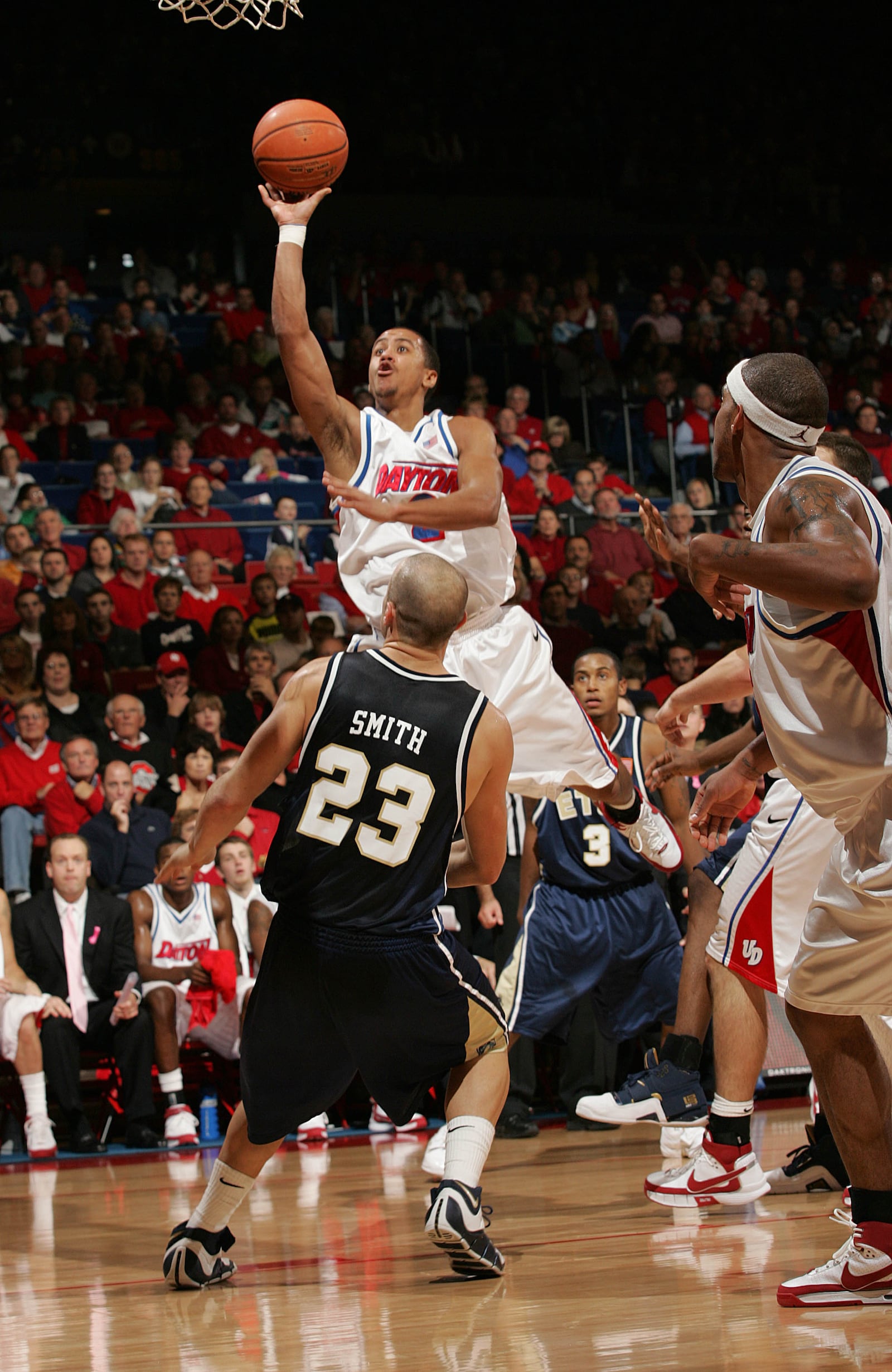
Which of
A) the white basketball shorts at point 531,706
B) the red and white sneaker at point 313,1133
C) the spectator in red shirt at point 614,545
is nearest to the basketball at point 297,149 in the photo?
the white basketball shorts at point 531,706

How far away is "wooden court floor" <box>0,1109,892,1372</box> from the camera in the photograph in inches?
118

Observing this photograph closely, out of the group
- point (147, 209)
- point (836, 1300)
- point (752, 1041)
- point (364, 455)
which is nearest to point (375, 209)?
point (147, 209)

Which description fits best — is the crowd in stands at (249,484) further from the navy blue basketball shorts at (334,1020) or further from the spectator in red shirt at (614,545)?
the navy blue basketball shorts at (334,1020)

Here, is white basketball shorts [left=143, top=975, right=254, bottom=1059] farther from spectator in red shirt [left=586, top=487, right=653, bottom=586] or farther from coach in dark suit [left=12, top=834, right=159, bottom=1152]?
spectator in red shirt [left=586, top=487, right=653, bottom=586]

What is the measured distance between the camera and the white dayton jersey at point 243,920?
7781 mm

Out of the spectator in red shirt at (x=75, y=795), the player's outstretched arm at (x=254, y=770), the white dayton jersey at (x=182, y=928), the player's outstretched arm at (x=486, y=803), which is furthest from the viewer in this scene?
the spectator in red shirt at (x=75, y=795)

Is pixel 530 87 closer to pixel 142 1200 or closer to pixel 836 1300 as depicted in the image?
pixel 142 1200

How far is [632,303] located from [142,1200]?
14021 millimetres

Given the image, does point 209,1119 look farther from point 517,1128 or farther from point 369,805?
point 369,805

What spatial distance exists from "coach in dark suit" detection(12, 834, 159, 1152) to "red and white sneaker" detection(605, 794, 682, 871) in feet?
9.33

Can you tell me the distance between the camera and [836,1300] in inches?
128

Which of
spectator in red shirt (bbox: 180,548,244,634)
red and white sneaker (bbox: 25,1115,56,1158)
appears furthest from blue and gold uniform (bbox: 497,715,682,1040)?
spectator in red shirt (bbox: 180,548,244,634)

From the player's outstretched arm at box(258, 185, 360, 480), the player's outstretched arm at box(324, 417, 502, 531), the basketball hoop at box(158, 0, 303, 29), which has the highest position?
the basketball hoop at box(158, 0, 303, 29)

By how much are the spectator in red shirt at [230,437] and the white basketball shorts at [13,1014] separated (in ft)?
Answer: 22.9
